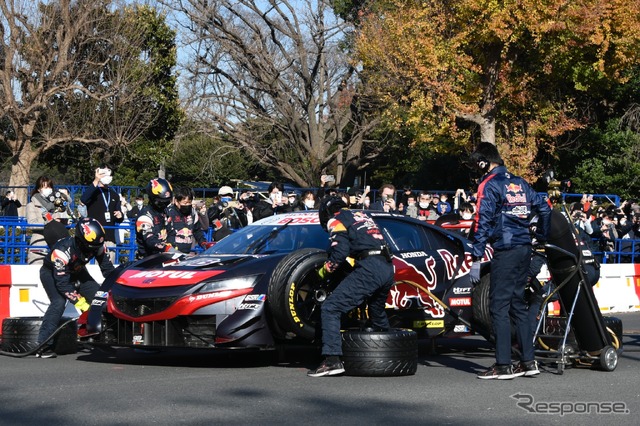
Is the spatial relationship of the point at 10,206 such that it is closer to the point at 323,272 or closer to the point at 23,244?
the point at 23,244

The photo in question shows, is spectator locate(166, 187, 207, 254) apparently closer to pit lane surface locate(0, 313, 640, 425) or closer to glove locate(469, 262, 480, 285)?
pit lane surface locate(0, 313, 640, 425)

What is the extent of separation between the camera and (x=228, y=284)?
8398mm

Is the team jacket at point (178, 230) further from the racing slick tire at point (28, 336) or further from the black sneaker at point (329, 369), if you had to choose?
the black sneaker at point (329, 369)

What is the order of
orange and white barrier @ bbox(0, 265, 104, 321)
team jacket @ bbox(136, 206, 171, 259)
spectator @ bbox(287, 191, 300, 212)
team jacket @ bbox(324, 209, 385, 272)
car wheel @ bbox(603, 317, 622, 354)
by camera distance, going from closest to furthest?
team jacket @ bbox(324, 209, 385, 272)
car wheel @ bbox(603, 317, 622, 354)
team jacket @ bbox(136, 206, 171, 259)
orange and white barrier @ bbox(0, 265, 104, 321)
spectator @ bbox(287, 191, 300, 212)

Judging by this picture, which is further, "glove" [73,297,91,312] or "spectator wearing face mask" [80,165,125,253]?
"spectator wearing face mask" [80,165,125,253]

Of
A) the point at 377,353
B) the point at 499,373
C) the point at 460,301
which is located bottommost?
the point at 499,373

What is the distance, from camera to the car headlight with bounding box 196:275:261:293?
838cm

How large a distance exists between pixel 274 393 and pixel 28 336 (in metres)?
3.80

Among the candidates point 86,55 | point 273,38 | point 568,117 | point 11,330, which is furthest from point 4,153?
point 11,330

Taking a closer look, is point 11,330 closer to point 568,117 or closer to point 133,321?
point 133,321

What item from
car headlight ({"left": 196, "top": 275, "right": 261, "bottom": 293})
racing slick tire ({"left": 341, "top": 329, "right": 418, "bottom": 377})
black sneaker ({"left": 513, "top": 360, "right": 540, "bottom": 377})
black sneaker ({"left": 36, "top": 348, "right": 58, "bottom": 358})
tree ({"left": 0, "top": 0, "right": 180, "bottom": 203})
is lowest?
black sneaker ({"left": 36, "top": 348, "right": 58, "bottom": 358})

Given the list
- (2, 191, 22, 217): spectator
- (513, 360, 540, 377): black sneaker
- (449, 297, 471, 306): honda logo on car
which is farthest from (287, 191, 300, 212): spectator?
(513, 360, 540, 377): black sneaker

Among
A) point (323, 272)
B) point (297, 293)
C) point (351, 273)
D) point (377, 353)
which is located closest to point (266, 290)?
point (297, 293)

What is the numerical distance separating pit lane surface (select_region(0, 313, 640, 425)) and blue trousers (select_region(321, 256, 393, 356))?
34cm
